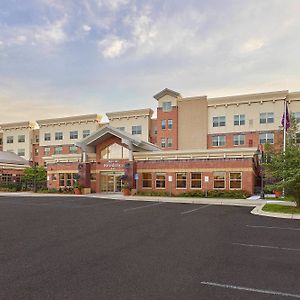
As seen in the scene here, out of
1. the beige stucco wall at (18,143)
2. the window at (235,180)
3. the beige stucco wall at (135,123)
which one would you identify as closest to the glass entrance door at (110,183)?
the window at (235,180)

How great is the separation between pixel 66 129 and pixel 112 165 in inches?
1164

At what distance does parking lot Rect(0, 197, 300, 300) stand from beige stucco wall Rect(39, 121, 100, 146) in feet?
164

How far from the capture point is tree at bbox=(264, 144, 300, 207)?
19.5m

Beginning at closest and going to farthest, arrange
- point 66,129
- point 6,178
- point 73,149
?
point 6,178
point 73,149
point 66,129

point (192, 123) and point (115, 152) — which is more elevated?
point (192, 123)

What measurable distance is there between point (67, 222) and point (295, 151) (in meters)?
15.4

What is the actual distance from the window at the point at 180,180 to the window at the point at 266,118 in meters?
19.9

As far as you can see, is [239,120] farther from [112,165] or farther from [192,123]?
[112,165]

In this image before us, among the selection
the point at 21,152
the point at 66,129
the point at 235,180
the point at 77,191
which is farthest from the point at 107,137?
the point at 21,152

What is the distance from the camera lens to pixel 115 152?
40156 millimetres

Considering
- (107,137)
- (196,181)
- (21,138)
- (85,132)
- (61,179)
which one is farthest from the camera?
(21,138)

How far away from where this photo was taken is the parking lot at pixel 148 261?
6078 mm

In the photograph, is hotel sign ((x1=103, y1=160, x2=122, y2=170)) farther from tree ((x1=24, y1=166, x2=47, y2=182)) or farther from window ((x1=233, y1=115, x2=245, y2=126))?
window ((x1=233, y1=115, x2=245, y2=126))

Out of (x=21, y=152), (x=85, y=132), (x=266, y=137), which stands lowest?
(x=21, y=152)
